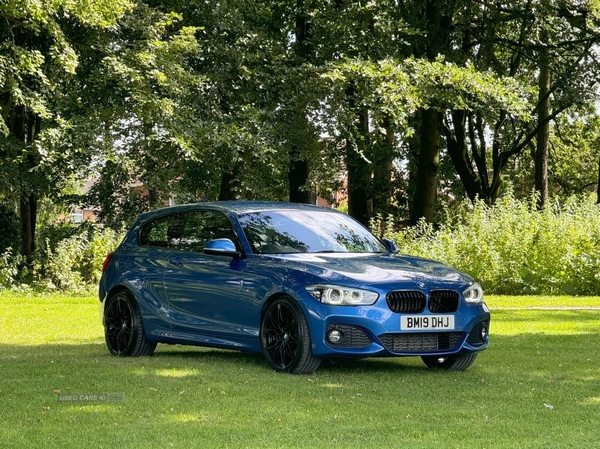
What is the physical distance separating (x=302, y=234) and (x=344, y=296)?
56.7 inches

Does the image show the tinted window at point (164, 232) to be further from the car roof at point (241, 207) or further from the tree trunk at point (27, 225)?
the tree trunk at point (27, 225)

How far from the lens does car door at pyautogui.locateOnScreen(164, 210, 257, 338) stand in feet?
33.8

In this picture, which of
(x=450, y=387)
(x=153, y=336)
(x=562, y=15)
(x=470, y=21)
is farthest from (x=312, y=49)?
(x=450, y=387)

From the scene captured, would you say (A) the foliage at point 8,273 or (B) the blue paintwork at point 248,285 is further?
(A) the foliage at point 8,273

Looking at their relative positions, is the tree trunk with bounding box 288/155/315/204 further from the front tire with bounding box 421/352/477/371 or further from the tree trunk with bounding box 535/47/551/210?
the front tire with bounding box 421/352/477/371

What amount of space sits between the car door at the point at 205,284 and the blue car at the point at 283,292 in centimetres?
1

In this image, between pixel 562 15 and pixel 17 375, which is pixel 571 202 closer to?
pixel 562 15

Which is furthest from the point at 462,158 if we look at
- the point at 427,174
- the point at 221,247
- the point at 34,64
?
the point at 221,247

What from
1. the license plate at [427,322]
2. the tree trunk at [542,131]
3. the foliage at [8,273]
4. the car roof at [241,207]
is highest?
the tree trunk at [542,131]

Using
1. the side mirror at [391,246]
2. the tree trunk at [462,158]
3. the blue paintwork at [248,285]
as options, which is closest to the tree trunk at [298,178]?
the tree trunk at [462,158]

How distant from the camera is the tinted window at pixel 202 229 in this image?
1091 cm

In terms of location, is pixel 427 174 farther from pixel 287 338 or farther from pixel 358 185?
pixel 287 338

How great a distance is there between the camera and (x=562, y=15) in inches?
1361

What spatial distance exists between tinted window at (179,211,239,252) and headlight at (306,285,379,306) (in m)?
1.65
